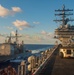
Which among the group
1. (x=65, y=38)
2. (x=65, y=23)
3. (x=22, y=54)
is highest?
(x=65, y=23)

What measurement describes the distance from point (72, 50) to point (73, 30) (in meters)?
47.0

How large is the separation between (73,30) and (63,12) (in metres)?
7.59

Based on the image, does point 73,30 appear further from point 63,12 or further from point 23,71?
point 23,71

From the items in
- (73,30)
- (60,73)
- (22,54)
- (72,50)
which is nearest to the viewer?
(60,73)

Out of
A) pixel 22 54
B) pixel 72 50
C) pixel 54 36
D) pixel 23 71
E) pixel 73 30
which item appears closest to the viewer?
pixel 23 71

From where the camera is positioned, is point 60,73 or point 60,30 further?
point 60,30

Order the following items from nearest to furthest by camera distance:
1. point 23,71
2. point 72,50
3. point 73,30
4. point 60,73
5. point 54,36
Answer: point 23,71 < point 60,73 < point 72,50 < point 73,30 < point 54,36

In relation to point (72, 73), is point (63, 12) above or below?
above

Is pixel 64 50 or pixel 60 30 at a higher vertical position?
pixel 60 30

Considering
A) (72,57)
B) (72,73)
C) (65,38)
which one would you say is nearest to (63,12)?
(65,38)

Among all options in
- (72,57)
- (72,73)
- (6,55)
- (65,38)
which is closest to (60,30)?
(65,38)

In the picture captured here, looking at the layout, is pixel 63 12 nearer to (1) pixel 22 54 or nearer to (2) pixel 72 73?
(1) pixel 22 54

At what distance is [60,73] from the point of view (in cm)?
1761

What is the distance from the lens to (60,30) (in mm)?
77250
